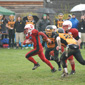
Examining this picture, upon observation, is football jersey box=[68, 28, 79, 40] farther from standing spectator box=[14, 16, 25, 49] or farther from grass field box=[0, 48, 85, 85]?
standing spectator box=[14, 16, 25, 49]

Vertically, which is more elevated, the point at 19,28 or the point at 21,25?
the point at 21,25

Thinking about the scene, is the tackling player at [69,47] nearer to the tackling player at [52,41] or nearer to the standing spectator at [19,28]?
the tackling player at [52,41]

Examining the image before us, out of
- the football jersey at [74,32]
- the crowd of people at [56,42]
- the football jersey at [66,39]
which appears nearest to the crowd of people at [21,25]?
the crowd of people at [56,42]

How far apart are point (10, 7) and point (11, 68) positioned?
18.5 m

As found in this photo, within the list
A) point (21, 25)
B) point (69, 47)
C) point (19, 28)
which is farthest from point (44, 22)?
point (69, 47)

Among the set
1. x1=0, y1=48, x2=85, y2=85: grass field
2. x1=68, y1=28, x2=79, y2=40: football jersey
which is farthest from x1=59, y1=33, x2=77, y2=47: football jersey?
x1=0, y1=48, x2=85, y2=85: grass field

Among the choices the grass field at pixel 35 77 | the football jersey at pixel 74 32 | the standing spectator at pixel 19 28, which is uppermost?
the football jersey at pixel 74 32

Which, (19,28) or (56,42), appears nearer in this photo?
(56,42)

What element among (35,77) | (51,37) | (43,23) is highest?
(43,23)

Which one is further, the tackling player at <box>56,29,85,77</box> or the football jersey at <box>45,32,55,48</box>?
the football jersey at <box>45,32,55,48</box>

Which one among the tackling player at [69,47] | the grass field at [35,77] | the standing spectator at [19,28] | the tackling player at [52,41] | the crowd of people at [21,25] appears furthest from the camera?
the standing spectator at [19,28]

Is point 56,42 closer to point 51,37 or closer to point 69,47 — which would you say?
point 51,37

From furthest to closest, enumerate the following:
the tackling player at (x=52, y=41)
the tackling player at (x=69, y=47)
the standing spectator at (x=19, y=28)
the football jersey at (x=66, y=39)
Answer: the standing spectator at (x=19, y=28) → the tackling player at (x=52, y=41) → the football jersey at (x=66, y=39) → the tackling player at (x=69, y=47)

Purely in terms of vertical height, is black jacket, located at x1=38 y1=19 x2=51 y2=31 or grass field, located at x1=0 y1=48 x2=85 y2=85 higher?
black jacket, located at x1=38 y1=19 x2=51 y2=31
